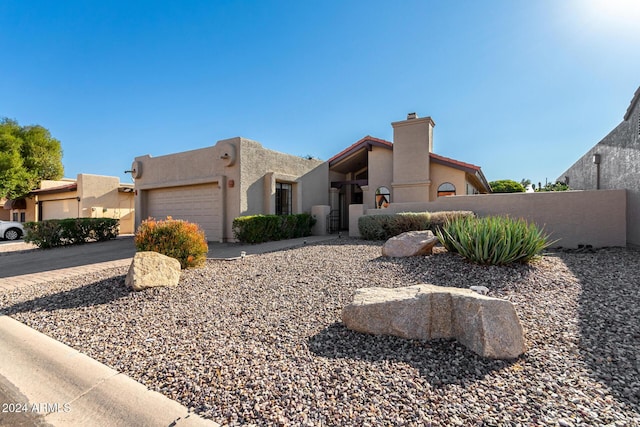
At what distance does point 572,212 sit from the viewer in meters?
9.59

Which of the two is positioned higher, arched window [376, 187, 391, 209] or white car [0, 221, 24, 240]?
arched window [376, 187, 391, 209]

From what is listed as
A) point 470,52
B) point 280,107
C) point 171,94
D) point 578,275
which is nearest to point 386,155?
point 280,107

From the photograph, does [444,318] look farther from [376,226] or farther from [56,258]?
[56,258]

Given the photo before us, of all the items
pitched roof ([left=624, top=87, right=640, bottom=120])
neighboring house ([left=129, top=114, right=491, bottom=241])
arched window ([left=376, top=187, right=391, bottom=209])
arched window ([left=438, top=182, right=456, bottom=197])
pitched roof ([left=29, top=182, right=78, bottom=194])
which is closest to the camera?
pitched roof ([left=624, top=87, right=640, bottom=120])

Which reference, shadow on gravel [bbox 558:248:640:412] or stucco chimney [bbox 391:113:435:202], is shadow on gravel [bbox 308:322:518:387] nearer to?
shadow on gravel [bbox 558:248:640:412]

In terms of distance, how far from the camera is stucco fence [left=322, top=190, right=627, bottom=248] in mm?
9000

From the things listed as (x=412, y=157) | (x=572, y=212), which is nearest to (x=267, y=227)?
(x=412, y=157)

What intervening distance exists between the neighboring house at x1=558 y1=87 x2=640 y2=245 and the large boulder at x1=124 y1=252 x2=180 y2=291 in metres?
12.1

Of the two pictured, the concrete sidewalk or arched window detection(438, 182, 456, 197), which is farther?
arched window detection(438, 182, 456, 197)

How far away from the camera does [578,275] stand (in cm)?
545

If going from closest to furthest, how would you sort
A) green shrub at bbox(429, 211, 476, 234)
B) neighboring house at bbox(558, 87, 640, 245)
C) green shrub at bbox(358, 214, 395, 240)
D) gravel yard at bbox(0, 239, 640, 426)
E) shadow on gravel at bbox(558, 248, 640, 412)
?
gravel yard at bbox(0, 239, 640, 426), shadow on gravel at bbox(558, 248, 640, 412), neighboring house at bbox(558, 87, 640, 245), green shrub at bbox(429, 211, 476, 234), green shrub at bbox(358, 214, 395, 240)

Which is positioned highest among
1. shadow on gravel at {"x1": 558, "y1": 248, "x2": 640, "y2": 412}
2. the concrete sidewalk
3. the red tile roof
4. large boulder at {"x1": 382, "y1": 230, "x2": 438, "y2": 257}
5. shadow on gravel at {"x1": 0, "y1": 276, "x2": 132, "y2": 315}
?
the red tile roof

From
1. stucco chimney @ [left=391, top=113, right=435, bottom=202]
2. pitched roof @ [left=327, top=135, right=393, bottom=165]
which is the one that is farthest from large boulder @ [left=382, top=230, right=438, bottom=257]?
pitched roof @ [left=327, top=135, right=393, bottom=165]

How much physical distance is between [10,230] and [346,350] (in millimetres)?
24047
